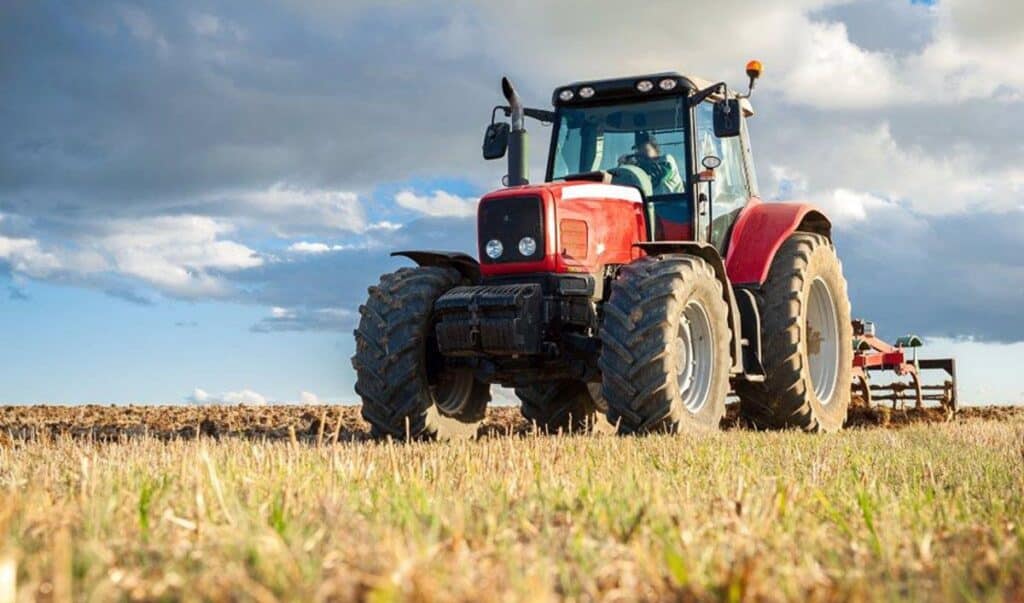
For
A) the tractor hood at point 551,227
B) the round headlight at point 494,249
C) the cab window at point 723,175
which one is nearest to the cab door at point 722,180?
the cab window at point 723,175

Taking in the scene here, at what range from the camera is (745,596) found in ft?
7.82

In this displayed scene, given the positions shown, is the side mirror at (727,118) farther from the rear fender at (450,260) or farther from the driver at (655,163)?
the rear fender at (450,260)

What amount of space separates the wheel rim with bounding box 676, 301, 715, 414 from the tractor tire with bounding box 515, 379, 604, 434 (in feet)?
5.34

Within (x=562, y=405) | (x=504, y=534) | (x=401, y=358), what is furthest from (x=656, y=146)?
(x=504, y=534)

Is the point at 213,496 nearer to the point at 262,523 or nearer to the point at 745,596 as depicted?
the point at 262,523

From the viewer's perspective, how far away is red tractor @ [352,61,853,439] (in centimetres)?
865

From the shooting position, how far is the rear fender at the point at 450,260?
9805 mm

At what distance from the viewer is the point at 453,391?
9.84m

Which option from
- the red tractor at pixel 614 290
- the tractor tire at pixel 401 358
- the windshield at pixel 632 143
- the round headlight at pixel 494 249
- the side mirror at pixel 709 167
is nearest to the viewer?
the red tractor at pixel 614 290

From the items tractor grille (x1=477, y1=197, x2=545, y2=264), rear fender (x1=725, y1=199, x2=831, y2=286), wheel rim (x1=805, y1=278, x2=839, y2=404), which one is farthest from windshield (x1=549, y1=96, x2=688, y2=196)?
wheel rim (x1=805, y1=278, x2=839, y2=404)

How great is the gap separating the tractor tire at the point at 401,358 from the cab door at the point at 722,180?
2310mm

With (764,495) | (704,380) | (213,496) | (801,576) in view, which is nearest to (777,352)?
(704,380)

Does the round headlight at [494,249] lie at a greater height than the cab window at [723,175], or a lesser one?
lesser

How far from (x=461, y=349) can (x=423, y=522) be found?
5.41m
